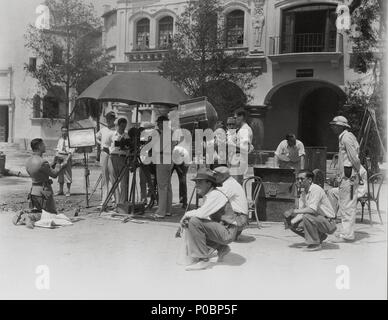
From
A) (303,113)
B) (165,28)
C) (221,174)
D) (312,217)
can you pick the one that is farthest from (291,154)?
(165,28)

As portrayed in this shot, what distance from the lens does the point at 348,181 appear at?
25.2 ft

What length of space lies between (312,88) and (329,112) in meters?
1.49

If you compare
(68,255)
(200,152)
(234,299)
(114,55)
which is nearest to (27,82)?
(114,55)

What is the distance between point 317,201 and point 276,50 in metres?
16.6

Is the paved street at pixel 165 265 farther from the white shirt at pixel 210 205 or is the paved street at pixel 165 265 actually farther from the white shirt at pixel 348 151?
the white shirt at pixel 348 151

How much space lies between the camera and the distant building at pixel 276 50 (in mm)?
22062

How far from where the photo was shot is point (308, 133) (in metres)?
24.9

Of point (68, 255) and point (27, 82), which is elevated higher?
point (27, 82)

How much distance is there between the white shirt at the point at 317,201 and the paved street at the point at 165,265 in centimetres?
51

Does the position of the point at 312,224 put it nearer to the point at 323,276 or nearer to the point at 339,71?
the point at 323,276

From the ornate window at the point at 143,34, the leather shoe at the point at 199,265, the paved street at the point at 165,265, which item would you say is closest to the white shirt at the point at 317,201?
the paved street at the point at 165,265

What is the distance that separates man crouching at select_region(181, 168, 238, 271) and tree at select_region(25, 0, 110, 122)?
16.5m

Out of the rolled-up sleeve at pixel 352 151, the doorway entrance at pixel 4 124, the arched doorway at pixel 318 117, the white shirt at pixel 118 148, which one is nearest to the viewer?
the rolled-up sleeve at pixel 352 151

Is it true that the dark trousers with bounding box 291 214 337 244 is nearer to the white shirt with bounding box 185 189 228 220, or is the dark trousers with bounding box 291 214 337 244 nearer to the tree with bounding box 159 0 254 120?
the white shirt with bounding box 185 189 228 220
